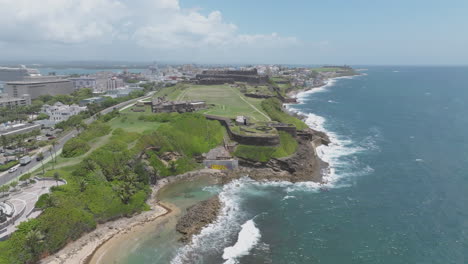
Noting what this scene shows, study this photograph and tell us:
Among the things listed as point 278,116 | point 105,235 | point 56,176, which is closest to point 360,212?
point 105,235

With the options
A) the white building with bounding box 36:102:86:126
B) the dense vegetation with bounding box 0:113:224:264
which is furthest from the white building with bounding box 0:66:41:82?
the dense vegetation with bounding box 0:113:224:264

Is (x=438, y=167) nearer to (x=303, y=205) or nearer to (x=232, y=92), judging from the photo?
(x=303, y=205)

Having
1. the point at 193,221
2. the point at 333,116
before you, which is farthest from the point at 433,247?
the point at 333,116

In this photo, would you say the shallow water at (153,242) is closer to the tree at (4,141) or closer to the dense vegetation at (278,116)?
the tree at (4,141)

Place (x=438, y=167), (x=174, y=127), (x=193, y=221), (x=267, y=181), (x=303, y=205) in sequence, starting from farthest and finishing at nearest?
(x=174, y=127)
(x=438, y=167)
(x=267, y=181)
(x=303, y=205)
(x=193, y=221)

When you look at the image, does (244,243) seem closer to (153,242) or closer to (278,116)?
(153,242)

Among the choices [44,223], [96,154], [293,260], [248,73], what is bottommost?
[293,260]

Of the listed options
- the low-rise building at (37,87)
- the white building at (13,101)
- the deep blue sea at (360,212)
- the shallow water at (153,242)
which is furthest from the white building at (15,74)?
the deep blue sea at (360,212)
